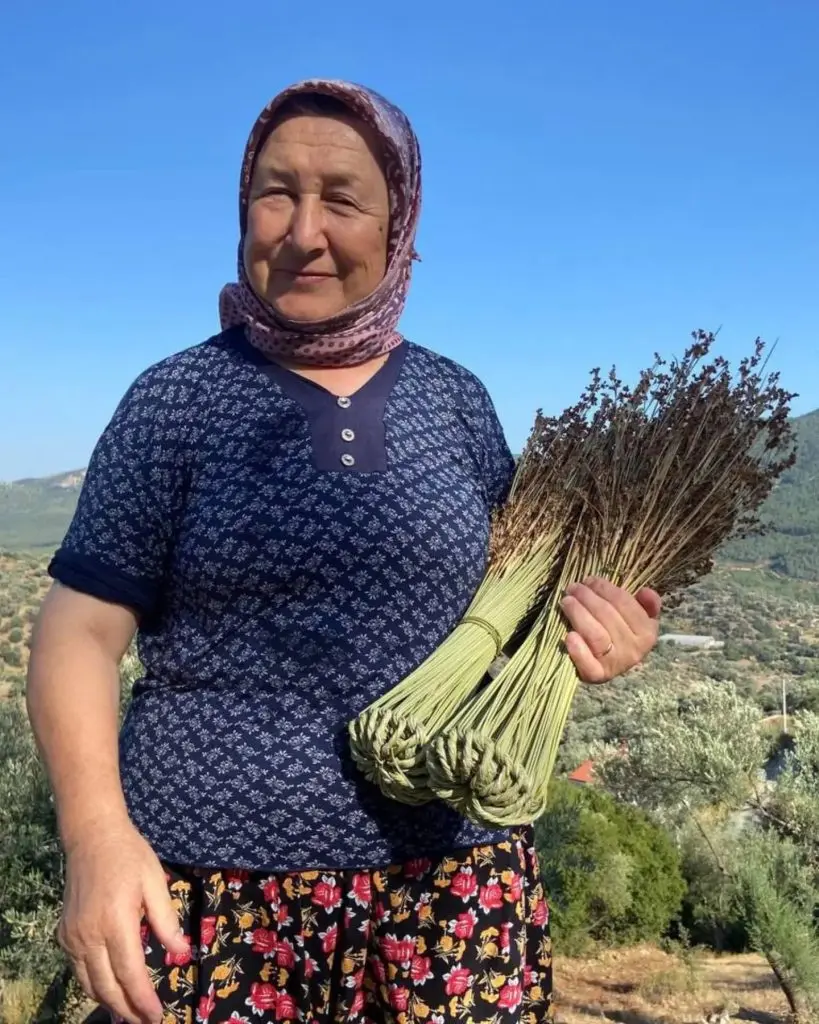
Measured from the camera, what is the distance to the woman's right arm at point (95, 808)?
2.94 feet

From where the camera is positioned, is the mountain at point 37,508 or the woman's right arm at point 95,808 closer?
the woman's right arm at point 95,808

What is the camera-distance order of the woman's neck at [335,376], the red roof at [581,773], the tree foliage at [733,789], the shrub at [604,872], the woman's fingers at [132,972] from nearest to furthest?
the woman's fingers at [132,972] < the woman's neck at [335,376] < the tree foliage at [733,789] < the shrub at [604,872] < the red roof at [581,773]

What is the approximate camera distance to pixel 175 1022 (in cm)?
110

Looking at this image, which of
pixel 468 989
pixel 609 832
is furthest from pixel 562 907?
pixel 468 989

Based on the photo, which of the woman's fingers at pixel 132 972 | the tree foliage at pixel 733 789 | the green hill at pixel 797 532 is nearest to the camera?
the woman's fingers at pixel 132 972

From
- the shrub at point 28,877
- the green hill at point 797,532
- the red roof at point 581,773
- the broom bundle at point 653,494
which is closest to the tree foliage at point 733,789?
the red roof at point 581,773

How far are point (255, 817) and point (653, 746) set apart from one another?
10913 mm

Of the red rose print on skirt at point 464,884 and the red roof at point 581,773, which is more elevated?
the red rose print on skirt at point 464,884

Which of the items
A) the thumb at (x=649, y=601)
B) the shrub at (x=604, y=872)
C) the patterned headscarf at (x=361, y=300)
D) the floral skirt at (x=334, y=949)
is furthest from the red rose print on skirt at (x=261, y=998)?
the shrub at (x=604, y=872)

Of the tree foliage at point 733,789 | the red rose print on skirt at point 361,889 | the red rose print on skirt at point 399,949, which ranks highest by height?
the red rose print on skirt at point 361,889

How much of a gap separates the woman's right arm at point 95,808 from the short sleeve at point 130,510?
1.2 inches

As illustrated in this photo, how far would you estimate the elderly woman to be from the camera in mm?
1063

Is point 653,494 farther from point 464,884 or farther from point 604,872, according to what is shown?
point 604,872

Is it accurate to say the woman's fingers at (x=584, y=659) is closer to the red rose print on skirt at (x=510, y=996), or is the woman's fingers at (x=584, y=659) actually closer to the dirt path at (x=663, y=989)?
the red rose print on skirt at (x=510, y=996)
